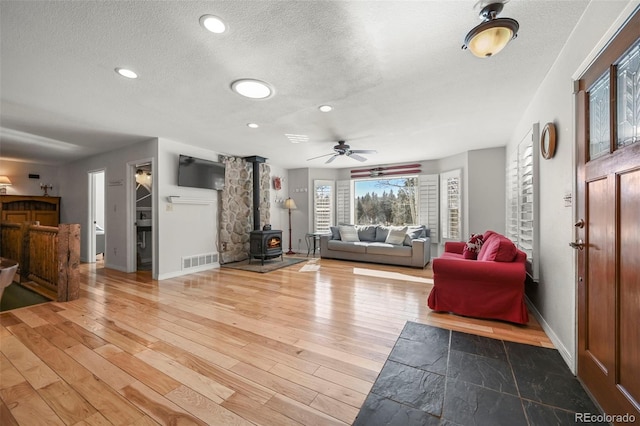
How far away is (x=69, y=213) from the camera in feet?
21.1

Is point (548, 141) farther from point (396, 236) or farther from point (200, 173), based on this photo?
point (200, 173)

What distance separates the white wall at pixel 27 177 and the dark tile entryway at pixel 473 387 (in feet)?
29.3

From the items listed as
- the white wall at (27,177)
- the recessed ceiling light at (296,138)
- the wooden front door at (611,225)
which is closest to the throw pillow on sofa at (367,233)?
the recessed ceiling light at (296,138)

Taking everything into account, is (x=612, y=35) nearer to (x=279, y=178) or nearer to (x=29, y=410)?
(x=29, y=410)

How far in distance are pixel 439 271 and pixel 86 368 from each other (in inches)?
130

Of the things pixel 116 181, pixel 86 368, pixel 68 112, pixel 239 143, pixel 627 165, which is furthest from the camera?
pixel 116 181

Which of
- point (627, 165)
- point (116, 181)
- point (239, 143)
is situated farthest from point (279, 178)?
point (627, 165)

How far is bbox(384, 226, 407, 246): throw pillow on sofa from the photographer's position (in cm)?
573

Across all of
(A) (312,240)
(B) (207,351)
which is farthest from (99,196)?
(B) (207,351)

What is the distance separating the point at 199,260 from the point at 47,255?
7.00 feet

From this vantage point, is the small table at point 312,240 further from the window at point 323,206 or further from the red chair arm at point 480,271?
the red chair arm at point 480,271

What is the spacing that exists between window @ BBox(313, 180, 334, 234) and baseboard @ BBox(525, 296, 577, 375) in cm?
501

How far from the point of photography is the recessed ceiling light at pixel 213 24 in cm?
166

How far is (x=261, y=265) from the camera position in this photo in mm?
5520
